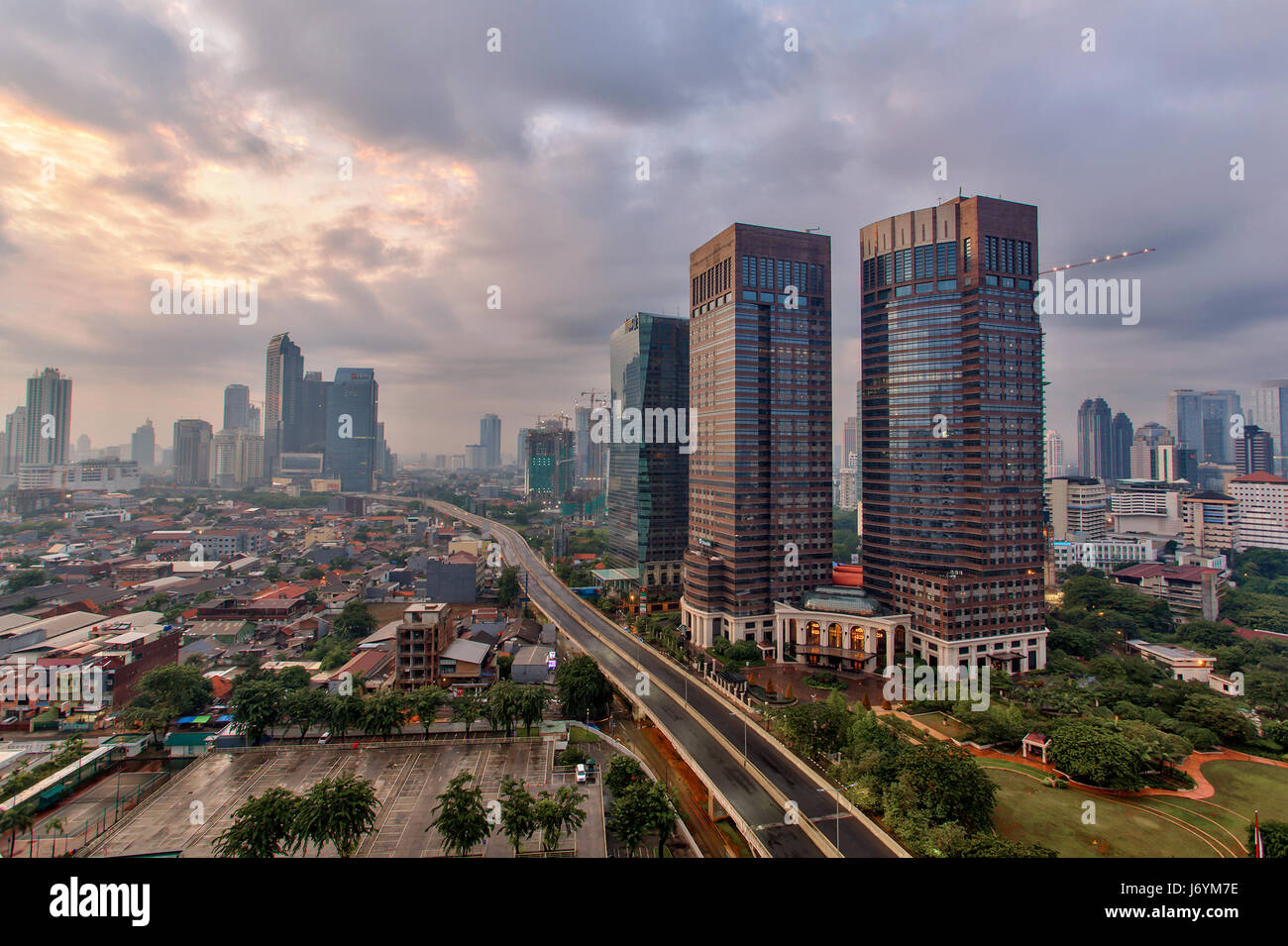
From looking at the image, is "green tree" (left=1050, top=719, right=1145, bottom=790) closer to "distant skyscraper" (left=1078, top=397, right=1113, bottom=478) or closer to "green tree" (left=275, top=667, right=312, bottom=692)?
"green tree" (left=275, top=667, right=312, bottom=692)

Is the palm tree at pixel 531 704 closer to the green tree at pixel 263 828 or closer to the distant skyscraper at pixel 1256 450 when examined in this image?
the green tree at pixel 263 828

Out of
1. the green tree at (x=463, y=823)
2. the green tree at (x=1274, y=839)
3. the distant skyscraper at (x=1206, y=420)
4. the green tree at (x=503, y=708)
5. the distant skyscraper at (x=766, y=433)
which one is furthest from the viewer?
the distant skyscraper at (x=1206, y=420)

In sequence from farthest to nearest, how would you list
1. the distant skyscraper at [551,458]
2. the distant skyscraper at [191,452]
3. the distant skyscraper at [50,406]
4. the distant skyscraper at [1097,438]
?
the distant skyscraper at [551,458]
the distant skyscraper at [191,452]
the distant skyscraper at [1097,438]
the distant skyscraper at [50,406]

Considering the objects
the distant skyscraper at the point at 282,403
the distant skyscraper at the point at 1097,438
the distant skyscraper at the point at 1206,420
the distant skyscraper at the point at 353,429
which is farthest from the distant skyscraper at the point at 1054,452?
the distant skyscraper at the point at 282,403

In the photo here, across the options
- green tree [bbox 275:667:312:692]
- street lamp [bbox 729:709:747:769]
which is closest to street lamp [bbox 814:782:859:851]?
street lamp [bbox 729:709:747:769]

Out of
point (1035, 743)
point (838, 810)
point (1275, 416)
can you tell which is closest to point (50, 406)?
point (838, 810)
